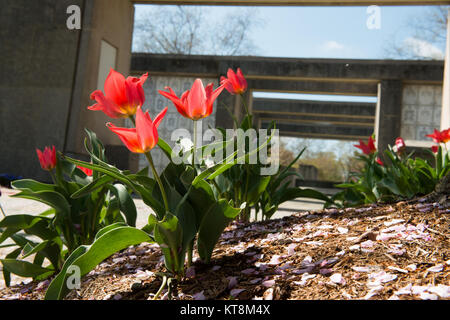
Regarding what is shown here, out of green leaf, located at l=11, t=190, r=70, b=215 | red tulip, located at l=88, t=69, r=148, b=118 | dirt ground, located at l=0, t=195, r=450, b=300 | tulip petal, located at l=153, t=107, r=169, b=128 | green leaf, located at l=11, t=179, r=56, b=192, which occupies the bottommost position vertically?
dirt ground, located at l=0, t=195, r=450, b=300

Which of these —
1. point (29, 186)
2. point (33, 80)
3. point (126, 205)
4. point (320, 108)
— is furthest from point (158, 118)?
point (320, 108)

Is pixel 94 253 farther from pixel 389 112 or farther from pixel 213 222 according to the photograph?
pixel 389 112

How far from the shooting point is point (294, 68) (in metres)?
7.55

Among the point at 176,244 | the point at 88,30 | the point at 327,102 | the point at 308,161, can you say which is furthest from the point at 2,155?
the point at 308,161

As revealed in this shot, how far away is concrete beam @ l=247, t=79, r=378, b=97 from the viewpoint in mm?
7809

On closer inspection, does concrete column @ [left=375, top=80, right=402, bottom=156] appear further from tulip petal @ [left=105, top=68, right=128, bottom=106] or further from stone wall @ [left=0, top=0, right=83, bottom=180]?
tulip petal @ [left=105, top=68, right=128, bottom=106]

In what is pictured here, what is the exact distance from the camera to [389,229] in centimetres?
116

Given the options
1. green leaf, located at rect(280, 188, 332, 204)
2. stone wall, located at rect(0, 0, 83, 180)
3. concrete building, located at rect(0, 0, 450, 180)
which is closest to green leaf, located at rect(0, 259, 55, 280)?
green leaf, located at rect(280, 188, 332, 204)

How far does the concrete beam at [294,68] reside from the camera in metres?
7.23

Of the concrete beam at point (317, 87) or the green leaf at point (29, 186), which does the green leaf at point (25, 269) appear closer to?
the green leaf at point (29, 186)

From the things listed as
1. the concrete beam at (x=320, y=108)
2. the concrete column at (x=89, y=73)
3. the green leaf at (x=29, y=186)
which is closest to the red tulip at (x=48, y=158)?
the green leaf at (x=29, y=186)

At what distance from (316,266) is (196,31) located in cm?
1161

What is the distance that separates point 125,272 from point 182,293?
364 millimetres

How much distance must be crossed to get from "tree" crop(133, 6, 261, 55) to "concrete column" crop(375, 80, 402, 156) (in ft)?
18.7
